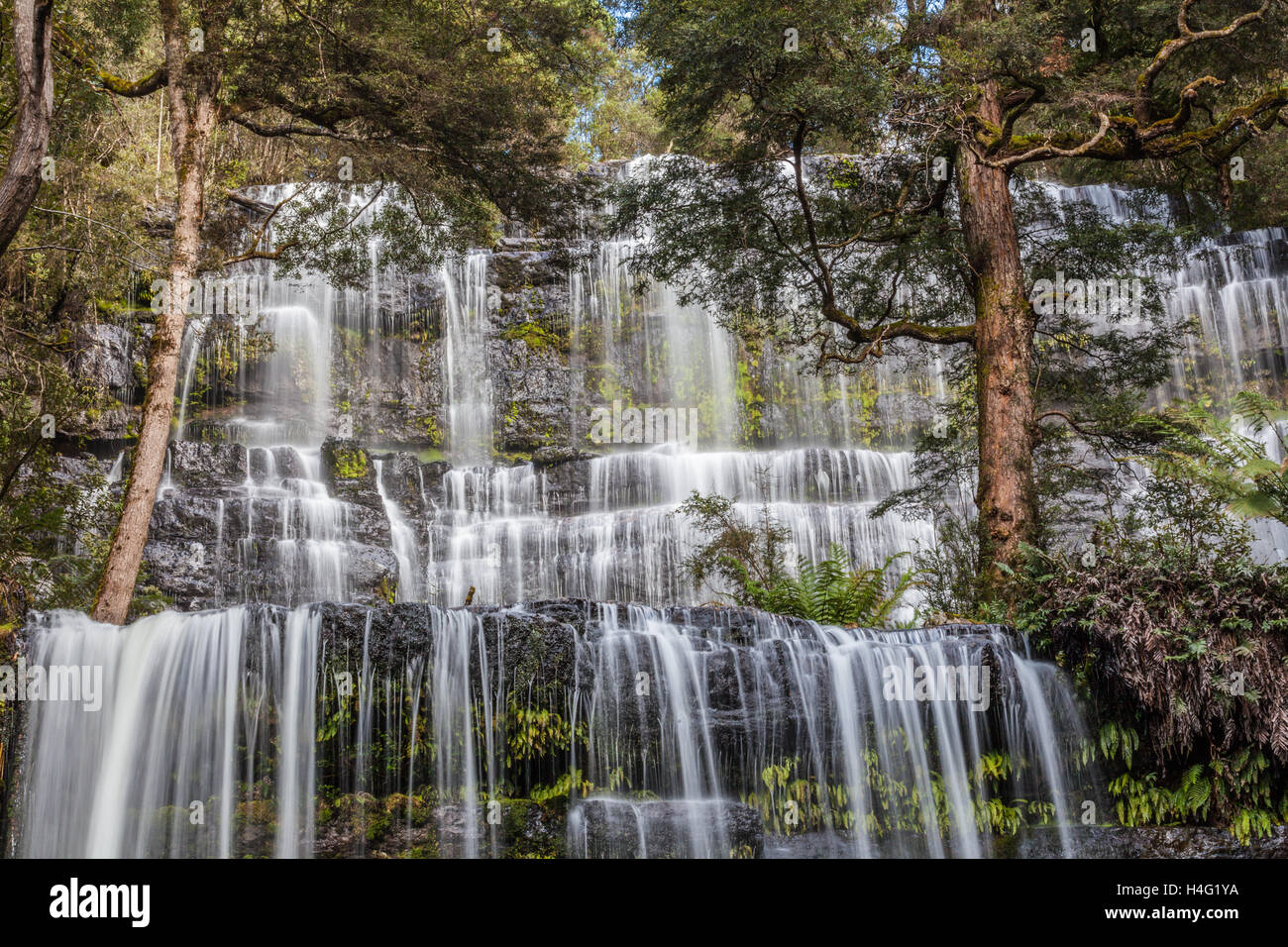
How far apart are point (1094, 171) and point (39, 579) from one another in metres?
13.8

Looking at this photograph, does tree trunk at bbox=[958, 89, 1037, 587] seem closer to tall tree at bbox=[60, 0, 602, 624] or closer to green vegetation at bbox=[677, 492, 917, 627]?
green vegetation at bbox=[677, 492, 917, 627]

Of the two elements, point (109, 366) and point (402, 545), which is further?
point (109, 366)

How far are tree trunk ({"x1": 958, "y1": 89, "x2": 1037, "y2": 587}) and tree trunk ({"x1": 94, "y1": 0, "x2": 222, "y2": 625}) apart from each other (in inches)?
300

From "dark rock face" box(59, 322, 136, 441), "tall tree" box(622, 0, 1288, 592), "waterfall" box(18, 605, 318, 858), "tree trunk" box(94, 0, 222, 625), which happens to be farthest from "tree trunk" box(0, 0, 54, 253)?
"dark rock face" box(59, 322, 136, 441)

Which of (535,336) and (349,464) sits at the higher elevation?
(535,336)

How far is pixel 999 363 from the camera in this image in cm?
973

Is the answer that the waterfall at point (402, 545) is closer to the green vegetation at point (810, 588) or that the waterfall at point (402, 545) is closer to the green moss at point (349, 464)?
the green moss at point (349, 464)

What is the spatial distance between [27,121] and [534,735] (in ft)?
17.8

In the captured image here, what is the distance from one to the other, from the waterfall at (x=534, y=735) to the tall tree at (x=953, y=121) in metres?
2.20

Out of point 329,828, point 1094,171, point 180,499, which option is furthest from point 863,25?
point 180,499

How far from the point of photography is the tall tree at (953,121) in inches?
356

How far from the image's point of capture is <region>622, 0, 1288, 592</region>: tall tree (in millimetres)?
9031

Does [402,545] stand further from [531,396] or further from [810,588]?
[810,588]

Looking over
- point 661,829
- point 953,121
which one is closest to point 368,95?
point 953,121
